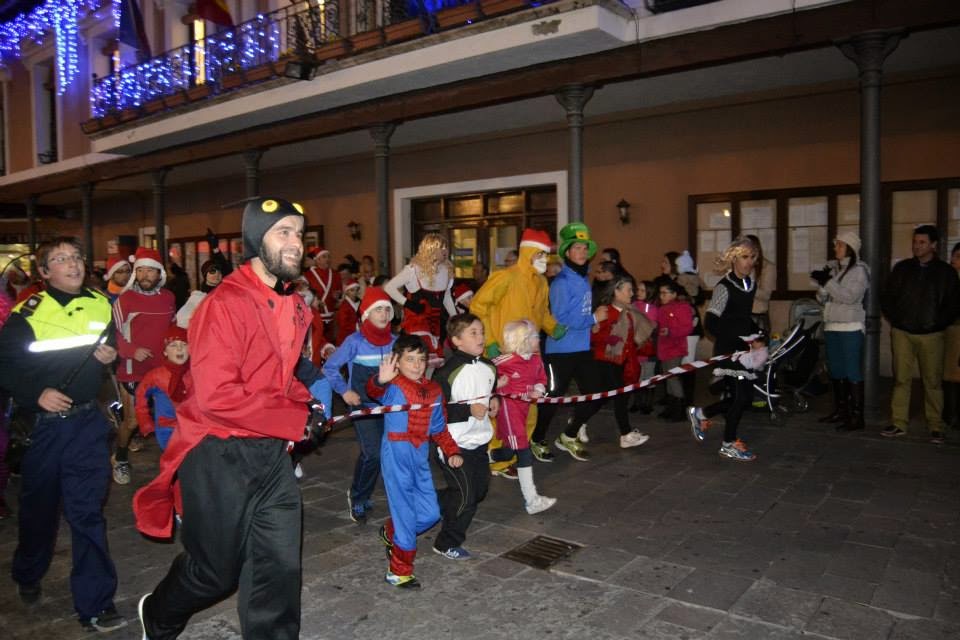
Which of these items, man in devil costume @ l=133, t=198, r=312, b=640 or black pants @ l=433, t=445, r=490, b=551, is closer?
man in devil costume @ l=133, t=198, r=312, b=640

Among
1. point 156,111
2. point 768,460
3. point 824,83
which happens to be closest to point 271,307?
point 768,460

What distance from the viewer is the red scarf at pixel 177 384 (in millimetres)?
5395

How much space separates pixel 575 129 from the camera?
394 inches

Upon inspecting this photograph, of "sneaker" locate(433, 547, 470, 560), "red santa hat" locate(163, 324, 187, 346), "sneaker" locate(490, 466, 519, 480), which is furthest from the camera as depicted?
"sneaker" locate(490, 466, 519, 480)

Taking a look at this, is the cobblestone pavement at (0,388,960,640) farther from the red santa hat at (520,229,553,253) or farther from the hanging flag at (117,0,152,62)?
the hanging flag at (117,0,152,62)

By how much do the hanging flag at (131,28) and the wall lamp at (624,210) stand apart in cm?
1058

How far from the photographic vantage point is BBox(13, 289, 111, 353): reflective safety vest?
3789mm

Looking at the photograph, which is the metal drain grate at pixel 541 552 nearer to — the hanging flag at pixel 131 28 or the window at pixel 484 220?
the window at pixel 484 220

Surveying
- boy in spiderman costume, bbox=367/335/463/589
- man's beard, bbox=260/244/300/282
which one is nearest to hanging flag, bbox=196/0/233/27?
boy in spiderman costume, bbox=367/335/463/589

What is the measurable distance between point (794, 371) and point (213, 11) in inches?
471

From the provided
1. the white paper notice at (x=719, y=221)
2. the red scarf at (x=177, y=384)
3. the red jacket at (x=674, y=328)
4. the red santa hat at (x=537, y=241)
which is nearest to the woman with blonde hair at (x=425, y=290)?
the red santa hat at (x=537, y=241)

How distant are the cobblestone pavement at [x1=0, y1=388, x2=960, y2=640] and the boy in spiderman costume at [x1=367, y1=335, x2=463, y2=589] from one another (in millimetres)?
249

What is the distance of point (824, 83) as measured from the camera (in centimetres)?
1045

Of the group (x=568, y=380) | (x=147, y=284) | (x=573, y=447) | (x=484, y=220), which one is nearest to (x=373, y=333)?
(x=568, y=380)
